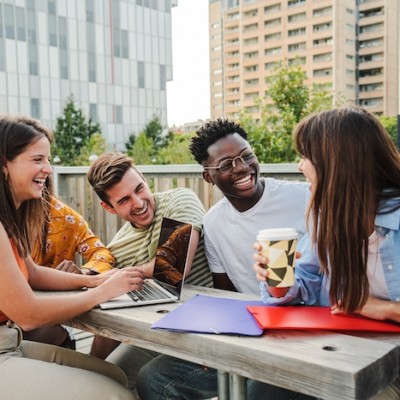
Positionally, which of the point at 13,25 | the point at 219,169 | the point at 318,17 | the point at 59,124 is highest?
the point at 318,17

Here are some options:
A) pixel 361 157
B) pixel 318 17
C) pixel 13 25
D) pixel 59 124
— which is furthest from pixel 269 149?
pixel 318 17

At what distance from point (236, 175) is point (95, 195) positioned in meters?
2.46

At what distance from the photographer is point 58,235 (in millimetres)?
2688

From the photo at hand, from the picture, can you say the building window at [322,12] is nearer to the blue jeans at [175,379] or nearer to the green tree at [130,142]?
the green tree at [130,142]

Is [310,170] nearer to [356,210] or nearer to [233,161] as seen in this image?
[356,210]

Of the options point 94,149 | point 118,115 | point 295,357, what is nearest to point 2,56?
point 118,115

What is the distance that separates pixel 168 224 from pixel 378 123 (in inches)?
34.6

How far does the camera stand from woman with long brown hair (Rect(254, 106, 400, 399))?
1549 millimetres

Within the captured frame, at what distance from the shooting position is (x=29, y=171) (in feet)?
6.66

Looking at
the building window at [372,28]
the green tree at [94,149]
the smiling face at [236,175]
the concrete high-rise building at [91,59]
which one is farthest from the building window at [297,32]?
the smiling face at [236,175]

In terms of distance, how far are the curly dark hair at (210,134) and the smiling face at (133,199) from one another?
302 mm

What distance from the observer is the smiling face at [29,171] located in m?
2.01

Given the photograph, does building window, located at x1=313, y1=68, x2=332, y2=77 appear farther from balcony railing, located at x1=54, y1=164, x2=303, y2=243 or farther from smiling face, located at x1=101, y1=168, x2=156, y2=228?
smiling face, located at x1=101, y1=168, x2=156, y2=228

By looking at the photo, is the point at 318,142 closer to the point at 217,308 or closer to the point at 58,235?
the point at 217,308
